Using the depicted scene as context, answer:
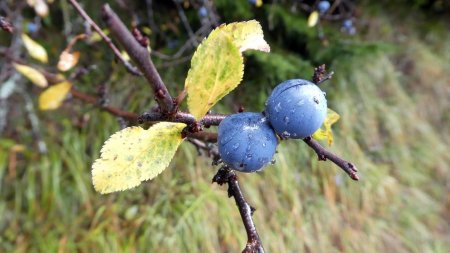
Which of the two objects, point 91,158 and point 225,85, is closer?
point 225,85

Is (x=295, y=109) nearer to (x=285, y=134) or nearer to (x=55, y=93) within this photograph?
(x=285, y=134)

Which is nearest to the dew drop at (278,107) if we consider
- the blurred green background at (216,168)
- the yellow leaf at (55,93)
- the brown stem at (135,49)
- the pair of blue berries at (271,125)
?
the pair of blue berries at (271,125)

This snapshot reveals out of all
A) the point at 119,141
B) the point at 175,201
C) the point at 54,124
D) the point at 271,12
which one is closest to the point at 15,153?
the point at 54,124

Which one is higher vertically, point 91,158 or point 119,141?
point 119,141

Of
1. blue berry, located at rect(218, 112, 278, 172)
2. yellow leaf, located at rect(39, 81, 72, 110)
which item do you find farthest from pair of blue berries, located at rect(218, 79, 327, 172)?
yellow leaf, located at rect(39, 81, 72, 110)

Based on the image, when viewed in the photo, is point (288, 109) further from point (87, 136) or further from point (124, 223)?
point (87, 136)

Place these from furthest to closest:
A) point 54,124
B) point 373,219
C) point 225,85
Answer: point 373,219 < point 54,124 < point 225,85
